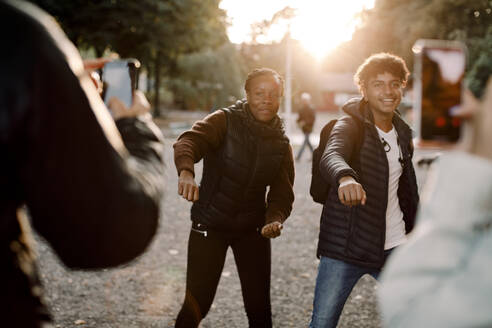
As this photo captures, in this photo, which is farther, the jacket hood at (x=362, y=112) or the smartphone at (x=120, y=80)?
the jacket hood at (x=362, y=112)

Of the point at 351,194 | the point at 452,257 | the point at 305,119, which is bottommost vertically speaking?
the point at 305,119

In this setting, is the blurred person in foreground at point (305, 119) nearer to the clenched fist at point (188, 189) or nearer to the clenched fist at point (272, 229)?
the clenched fist at point (272, 229)

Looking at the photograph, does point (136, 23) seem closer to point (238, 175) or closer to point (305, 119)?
point (305, 119)

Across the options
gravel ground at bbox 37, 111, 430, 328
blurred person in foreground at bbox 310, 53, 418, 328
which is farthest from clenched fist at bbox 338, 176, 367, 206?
gravel ground at bbox 37, 111, 430, 328

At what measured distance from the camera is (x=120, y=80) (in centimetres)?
145

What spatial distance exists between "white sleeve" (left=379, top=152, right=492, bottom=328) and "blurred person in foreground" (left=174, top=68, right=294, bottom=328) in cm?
191

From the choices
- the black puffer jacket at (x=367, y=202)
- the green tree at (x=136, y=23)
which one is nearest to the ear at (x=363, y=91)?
the black puffer jacket at (x=367, y=202)

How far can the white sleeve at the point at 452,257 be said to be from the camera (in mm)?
970

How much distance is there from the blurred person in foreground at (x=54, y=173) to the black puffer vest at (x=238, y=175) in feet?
6.04

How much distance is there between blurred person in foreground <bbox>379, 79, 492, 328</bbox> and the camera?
0.97 metres

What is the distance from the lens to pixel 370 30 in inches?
1150

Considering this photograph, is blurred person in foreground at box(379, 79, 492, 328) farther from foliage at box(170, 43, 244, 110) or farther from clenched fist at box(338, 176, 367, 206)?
foliage at box(170, 43, 244, 110)

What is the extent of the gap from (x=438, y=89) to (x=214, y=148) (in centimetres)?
187

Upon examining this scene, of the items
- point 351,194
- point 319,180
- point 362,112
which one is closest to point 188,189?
point 319,180
